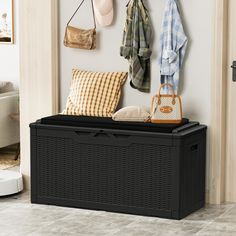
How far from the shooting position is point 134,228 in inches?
175

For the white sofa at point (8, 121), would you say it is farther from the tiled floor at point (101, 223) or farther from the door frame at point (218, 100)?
the door frame at point (218, 100)

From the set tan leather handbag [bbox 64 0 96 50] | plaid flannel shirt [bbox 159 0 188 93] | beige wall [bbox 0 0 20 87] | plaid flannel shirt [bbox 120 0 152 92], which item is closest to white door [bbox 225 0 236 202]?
plaid flannel shirt [bbox 159 0 188 93]

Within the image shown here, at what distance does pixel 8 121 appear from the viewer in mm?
6816

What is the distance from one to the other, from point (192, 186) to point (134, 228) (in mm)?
551

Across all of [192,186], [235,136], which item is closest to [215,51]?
[235,136]

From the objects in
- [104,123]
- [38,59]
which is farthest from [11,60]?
[104,123]

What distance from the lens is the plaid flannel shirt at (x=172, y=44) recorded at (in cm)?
490

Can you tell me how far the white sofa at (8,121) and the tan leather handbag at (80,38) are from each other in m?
1.70

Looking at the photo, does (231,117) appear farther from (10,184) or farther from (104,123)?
(10,184)

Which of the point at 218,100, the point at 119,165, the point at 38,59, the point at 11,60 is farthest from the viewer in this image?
the point at 11,60

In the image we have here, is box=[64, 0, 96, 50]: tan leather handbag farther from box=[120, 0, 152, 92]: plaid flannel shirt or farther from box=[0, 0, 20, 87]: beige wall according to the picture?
box=[0, 0, 20, 87]: beige wall

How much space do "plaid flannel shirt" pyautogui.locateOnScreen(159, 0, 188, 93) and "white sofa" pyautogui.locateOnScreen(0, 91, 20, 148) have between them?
2.24 metres

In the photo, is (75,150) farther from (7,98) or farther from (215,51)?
(7,98)

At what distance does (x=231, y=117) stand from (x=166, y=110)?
19.2 inches
